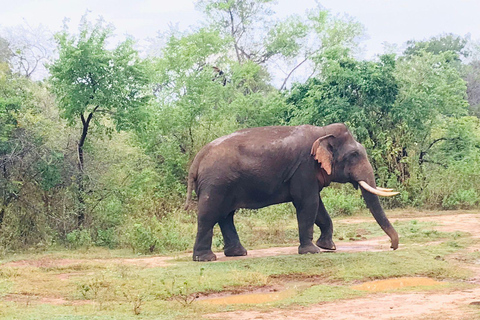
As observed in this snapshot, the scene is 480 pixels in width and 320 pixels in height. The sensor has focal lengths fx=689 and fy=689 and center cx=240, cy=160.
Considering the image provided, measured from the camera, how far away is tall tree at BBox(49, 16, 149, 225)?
13.5 metres

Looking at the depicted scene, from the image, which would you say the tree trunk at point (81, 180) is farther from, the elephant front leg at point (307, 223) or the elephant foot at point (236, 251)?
the elephant front leg at point (307, 223)

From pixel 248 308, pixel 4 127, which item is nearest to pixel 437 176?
pixel 4 127

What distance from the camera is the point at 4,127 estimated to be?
1315 cm

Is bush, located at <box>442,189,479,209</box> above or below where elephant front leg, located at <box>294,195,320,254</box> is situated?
above

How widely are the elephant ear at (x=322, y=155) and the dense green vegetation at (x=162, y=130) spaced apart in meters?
3.46

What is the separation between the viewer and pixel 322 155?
35.9 feet

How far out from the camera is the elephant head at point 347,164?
36.2ft

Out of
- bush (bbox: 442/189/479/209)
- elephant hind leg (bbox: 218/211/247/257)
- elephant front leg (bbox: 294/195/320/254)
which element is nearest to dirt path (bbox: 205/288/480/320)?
elephant front leg (bbox: 294/195/320/254)

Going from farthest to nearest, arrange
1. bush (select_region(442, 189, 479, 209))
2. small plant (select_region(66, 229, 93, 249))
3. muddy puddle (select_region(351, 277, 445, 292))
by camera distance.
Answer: bush (select_region(442, 189, 479, 209)), small plant (select_region(66, 229, 93, 249)), muddy puddle (select_region(351, 277, 445, 292))

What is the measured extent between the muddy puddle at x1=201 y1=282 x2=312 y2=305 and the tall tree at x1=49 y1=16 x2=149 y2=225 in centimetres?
660

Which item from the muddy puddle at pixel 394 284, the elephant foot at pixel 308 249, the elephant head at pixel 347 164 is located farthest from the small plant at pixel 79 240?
the muddy puddle at pixel 394 284

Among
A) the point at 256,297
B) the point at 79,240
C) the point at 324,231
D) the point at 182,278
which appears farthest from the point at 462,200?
the point at 256,297

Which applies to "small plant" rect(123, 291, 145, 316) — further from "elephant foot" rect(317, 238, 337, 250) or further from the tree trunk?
the tree trunk

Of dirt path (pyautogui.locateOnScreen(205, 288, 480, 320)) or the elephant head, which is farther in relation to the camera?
the elephant head
